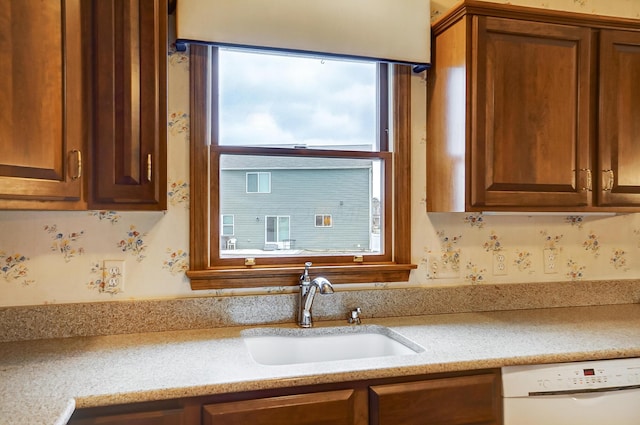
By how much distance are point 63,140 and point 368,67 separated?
51.0 inches

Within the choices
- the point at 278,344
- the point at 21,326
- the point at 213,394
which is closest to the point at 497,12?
the point at 278,344

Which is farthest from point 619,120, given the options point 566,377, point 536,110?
point 566,377

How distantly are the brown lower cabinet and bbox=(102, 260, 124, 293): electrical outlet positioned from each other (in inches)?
23.6

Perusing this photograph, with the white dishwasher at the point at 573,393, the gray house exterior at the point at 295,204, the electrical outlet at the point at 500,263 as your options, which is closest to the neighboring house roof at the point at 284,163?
the gray house exterior at the point at 295,204

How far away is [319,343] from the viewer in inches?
66.4

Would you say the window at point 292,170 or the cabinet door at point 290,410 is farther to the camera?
the window at point 292,170

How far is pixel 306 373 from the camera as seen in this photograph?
3.98 ft

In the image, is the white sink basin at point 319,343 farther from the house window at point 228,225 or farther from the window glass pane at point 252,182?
the window glass pane at point 252,182

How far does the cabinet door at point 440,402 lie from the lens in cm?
127

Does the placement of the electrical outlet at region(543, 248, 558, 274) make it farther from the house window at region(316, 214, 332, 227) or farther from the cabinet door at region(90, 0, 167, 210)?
the cabinet door at region(90, 0, 167, 210)

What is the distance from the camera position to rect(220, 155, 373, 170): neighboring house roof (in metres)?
1.79

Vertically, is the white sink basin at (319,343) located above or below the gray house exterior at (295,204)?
below

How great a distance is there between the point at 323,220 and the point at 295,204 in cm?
14

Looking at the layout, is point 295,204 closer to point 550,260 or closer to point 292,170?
point 292,170
